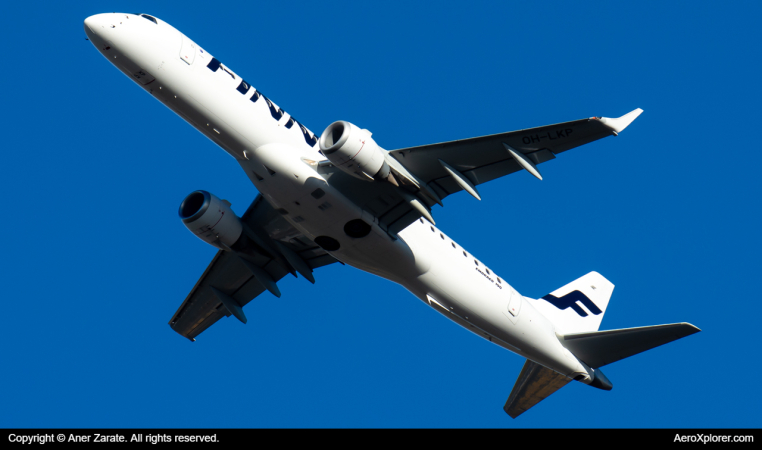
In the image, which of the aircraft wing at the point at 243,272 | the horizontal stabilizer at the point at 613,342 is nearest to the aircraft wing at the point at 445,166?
the aircraft wing at the point at 243,272

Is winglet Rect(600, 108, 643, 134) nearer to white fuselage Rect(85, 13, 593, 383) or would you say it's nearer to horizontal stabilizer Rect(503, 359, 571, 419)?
white fuselage Rect(85, 13, 593, 383)

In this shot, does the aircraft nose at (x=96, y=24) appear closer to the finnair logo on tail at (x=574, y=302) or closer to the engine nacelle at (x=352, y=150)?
the engine nacelle at (x=352, y=150)

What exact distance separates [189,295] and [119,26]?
12840 millimetres

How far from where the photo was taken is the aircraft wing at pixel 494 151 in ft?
69.9

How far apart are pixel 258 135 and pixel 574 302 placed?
53.4 feet

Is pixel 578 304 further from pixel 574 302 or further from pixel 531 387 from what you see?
pixel 531 387

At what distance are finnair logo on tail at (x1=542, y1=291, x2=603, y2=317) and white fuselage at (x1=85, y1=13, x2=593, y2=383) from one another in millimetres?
7453

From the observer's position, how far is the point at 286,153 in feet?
76.8

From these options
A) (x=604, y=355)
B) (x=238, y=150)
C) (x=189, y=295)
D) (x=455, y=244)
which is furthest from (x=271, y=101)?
(x=604, y=355)

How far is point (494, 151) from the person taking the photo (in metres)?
22.8

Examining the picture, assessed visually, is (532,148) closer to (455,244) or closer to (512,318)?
(455,244)

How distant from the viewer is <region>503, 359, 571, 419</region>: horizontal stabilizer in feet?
102

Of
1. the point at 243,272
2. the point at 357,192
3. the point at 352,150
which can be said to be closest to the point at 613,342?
the point at 357,192

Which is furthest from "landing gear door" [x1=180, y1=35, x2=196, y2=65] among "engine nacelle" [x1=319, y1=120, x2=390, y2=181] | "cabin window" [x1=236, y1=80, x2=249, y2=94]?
"engine nacelle" [x1=319, y1=120, x2=390, y2=181]
